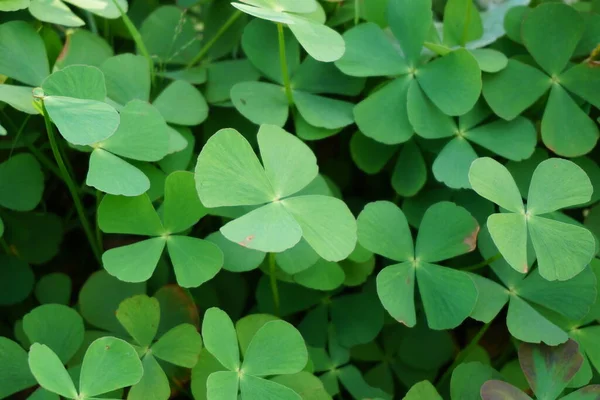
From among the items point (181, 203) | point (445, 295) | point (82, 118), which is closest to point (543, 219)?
point (445, 295)

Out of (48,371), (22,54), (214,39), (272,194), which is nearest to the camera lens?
(48,371)

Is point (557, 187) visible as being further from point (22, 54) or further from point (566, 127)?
point (22, 54)

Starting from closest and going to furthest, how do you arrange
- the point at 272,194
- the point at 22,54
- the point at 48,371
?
the point at 48,371, the point at 272,194, the point at 22,54

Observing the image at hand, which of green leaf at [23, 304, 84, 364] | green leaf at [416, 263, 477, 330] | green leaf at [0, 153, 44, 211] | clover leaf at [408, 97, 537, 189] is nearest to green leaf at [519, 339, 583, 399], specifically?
green leaf at [416, 263, 477, 330]

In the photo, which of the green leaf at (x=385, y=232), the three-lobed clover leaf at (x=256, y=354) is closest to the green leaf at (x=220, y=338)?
the three-lobed clover leaf at (x=256, y=354)

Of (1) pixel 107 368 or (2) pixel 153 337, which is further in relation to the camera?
(2) pixel 153 337

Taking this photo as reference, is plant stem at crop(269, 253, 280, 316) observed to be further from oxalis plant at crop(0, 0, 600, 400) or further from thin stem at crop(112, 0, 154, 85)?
thin stem at crop(112, 0, 154, 85)

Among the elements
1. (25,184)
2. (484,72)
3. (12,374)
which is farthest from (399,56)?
(12,374)
